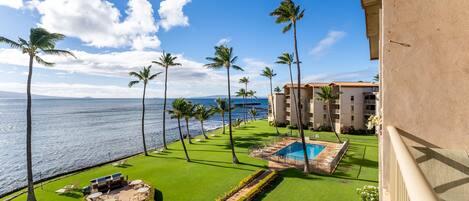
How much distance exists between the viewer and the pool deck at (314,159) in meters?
26.4

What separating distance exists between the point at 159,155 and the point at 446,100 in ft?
122

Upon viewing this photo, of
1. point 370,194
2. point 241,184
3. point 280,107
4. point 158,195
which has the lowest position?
point 158,195

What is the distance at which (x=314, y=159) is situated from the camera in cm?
3034

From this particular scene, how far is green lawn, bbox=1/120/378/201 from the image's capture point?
67.6 feet

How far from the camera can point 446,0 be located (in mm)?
3957

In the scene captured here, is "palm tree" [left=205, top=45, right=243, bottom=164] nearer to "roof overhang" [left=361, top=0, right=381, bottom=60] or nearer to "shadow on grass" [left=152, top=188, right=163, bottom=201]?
"shadow on grass" [left=152, top=188, right=163, bottom=201]

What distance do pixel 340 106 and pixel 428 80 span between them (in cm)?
4910

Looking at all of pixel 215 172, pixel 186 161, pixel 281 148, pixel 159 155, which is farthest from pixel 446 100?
pixel 159 155

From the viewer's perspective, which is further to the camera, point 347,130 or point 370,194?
point 347,130

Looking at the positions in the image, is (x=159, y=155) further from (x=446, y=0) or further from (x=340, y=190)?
(x=446, y=0)

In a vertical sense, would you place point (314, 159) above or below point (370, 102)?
below

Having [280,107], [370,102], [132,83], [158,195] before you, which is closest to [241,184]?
[158,195]

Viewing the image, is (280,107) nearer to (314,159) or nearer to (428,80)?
(314,159)

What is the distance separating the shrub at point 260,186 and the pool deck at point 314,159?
11.3 feet
